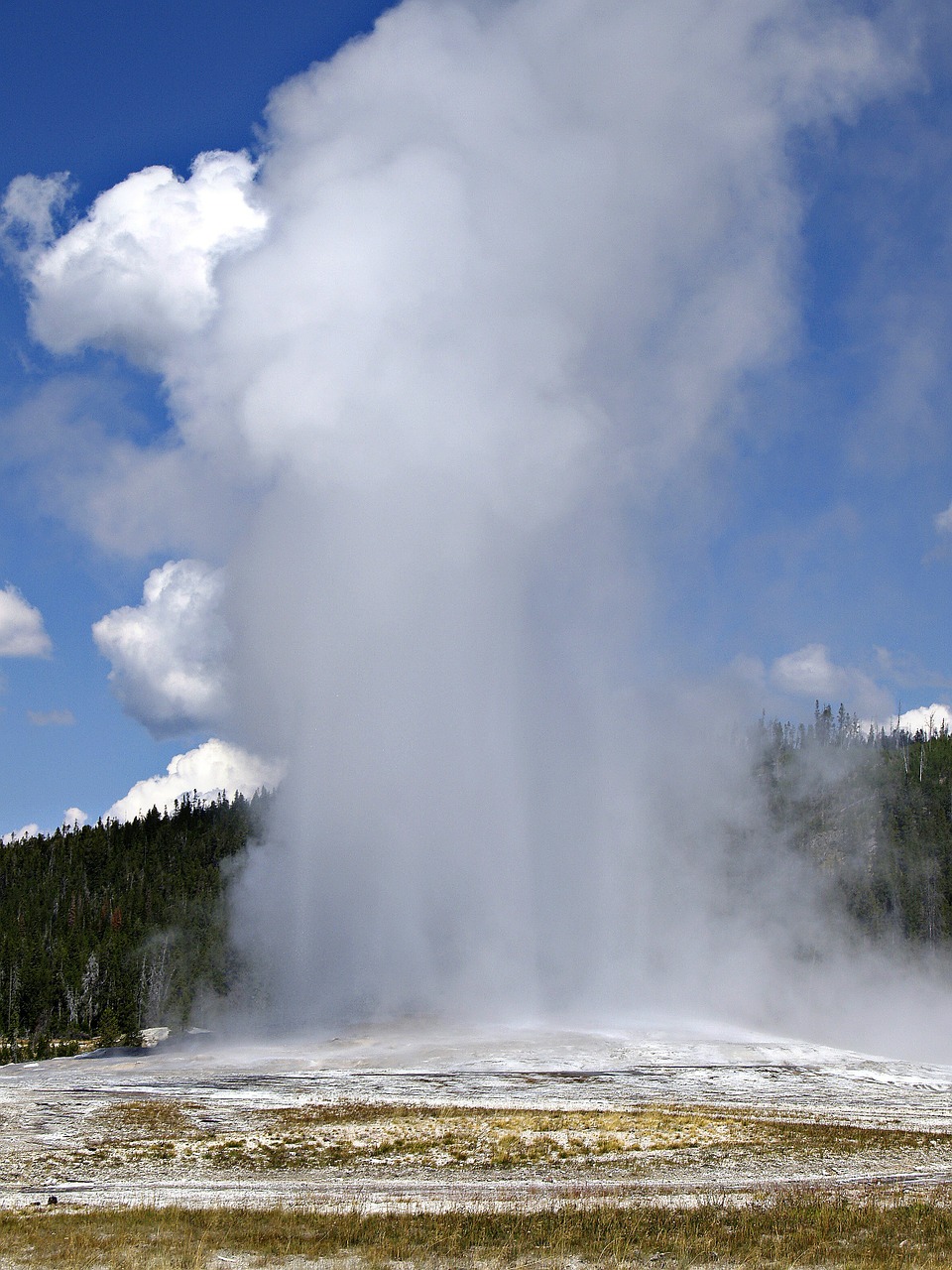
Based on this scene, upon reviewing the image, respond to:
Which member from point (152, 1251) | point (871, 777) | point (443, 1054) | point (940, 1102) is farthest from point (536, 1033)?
point (871, 777)

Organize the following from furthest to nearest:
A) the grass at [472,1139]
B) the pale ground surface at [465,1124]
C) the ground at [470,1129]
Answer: the grass at [472,1139] < the pale ground surface at [465,1124] < the ground at [470,1129]

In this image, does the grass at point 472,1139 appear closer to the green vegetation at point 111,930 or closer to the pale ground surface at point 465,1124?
the pale ground surface at point 465,1124

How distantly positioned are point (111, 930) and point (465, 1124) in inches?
3163

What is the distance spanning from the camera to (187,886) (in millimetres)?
117438

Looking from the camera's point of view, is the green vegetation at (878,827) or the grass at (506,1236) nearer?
the grass at (506,1236)

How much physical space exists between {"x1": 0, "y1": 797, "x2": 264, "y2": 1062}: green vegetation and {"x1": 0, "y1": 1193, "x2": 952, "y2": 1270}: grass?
5663cm

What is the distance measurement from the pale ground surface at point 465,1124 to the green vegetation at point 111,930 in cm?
3237

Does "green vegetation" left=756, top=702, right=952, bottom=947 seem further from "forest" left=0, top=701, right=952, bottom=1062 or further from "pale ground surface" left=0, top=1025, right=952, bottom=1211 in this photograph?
"pale ground surface" left=0, top=1025, right=952, bottom=1211

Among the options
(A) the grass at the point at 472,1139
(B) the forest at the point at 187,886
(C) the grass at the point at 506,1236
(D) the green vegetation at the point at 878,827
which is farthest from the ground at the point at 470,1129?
(D) the green vegetation at the point at 878,827

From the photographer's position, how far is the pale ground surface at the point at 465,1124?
2383 cm

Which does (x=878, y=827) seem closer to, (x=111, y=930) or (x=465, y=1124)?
(x=111, y=930)

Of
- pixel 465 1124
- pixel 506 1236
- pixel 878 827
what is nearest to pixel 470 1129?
pixel 465 1124

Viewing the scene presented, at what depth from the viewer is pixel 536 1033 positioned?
56188mm

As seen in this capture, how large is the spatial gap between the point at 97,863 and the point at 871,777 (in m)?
114
